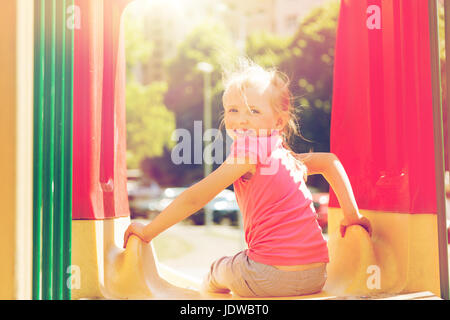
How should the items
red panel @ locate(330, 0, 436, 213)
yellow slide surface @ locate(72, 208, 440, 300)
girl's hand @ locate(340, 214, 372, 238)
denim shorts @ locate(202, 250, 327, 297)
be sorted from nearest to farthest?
1. denim shorts @ locate(202, 250, 327, 297)
2. yellow slide surface @ locate(72, 208, 440, 300)
3. red panel @ locate(330, 0, 436, 213)
4. girl's hand @ locate(340, 214, 372, 238)

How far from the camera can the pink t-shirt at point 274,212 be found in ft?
8.13

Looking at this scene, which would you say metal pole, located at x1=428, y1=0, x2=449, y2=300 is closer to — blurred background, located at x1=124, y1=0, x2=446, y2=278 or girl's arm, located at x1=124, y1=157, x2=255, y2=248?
girl's arm, located at x1=124, y1=157, x2=255, y2=248

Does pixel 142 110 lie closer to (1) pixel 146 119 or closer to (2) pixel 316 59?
(1) pixel 146 119

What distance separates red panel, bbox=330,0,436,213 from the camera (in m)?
2.78

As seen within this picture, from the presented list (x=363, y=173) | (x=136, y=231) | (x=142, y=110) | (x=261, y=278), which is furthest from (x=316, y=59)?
(x=261, y=278)

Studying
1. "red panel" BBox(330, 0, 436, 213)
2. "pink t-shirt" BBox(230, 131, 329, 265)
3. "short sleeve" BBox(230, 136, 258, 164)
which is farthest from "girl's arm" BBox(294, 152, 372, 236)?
"short sleeve" BBox(230, 136, 258, 164)

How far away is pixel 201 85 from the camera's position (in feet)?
81.1

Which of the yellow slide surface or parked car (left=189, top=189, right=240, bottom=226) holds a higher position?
the yellow slide surface

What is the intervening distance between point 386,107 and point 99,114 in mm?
1509

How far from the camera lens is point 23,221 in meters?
1.94

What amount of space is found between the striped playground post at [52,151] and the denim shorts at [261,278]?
0.72 m

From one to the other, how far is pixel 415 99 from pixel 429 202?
516 millimetres

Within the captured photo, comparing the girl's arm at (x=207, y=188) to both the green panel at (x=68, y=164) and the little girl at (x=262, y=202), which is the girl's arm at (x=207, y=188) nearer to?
the little girl at (x=262, y=202)
